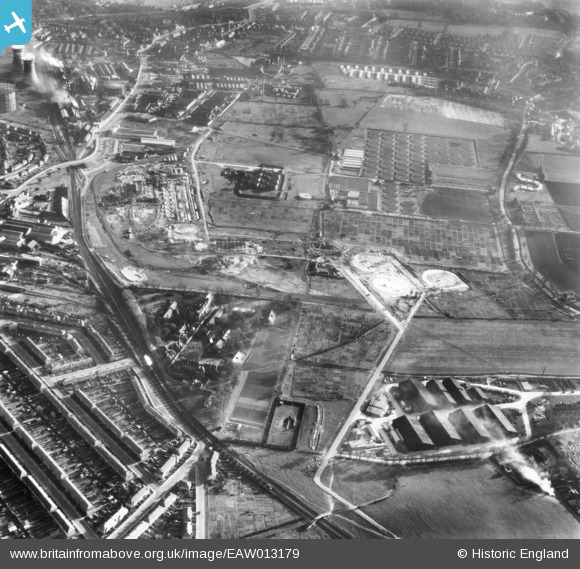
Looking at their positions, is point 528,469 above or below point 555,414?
below

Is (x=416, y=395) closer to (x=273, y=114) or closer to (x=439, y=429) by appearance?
(x=439, y=429)

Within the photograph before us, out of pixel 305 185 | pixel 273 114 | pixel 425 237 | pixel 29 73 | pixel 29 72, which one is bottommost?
pixel 425 237

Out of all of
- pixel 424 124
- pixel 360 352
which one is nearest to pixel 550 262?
pixel 360 352

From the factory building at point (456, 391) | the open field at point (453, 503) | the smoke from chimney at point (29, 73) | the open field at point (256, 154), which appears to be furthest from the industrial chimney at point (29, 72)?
the open field at point (453, 503)

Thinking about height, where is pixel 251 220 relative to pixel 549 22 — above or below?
below

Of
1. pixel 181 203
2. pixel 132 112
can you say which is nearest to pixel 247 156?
pixel 181 203

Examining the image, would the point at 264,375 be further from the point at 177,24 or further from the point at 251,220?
the point at 177,24
